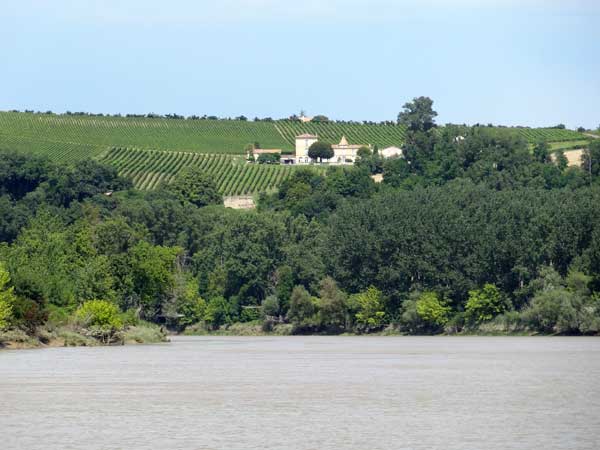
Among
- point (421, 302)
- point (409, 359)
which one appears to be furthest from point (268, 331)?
Answer: point (409, 359)

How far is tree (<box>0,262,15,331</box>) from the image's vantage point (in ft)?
268

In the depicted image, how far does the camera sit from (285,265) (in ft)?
452

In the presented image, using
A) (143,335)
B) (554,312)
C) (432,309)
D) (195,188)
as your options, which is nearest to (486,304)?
(432,309)

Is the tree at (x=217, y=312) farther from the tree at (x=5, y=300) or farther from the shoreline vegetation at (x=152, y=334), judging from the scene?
the tree at (x=5, y=300)

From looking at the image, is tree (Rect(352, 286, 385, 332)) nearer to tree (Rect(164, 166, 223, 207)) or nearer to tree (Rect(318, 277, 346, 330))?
tree (Rect(318, 277, 346, 330))

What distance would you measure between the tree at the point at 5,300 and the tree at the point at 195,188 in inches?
3789

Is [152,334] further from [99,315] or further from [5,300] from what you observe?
[5,300]

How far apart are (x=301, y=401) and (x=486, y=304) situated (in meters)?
66.3

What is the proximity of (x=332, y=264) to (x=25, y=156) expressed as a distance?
6978 cm

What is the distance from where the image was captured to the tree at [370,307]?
122000 millimetres

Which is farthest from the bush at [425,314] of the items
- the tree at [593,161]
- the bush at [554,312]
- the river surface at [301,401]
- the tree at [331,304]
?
the tree at [593,161]

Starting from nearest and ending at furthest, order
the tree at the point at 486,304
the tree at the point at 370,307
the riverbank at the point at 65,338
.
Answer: the riverbank at the point at 65,338 < the tree at the point at 486,304 < the tree at the point at 370,307

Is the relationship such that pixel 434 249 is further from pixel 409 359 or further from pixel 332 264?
pixel 409 359

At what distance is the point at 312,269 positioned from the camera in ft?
438
